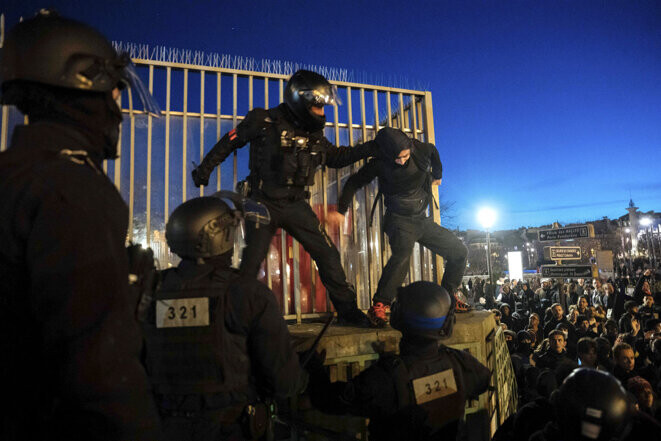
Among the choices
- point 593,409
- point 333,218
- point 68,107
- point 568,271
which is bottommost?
point 593,409

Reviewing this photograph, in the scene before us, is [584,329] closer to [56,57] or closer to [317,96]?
[317,96]

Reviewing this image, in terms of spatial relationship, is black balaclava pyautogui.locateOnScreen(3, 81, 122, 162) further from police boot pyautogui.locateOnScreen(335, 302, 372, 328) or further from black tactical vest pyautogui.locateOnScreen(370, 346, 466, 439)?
police boot pyautogui.locateOnScreen(335, 302, 372, 328)

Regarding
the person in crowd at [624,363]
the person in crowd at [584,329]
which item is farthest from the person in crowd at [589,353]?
the person in crowd at [584,329]

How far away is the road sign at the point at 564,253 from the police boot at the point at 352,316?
24.0ft

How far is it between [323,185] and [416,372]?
320cm

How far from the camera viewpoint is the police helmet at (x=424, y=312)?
7.50 feet

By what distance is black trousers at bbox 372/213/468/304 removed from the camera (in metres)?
4.18

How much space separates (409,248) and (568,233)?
6535mm

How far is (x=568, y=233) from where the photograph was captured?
8953mm

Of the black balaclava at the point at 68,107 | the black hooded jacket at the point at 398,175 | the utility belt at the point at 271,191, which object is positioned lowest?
the black balaclava at the point at 68,107

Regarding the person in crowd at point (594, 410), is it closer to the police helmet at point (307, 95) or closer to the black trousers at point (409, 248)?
the black trousers at point (409, 248)

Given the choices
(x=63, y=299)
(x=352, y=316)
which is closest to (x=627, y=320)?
(x=352, y=316)

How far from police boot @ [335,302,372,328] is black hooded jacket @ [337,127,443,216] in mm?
1225

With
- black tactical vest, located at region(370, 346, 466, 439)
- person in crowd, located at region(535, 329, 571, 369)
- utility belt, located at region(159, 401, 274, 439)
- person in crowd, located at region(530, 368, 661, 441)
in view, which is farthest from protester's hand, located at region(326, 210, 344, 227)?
person in crowd, located at region(530, 368, 661, 441)
